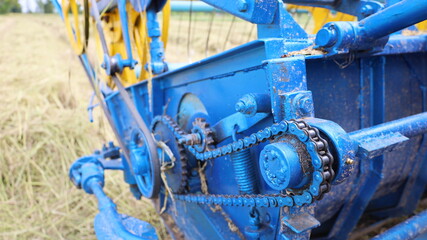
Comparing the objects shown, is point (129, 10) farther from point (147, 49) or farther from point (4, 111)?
point (4, 111)

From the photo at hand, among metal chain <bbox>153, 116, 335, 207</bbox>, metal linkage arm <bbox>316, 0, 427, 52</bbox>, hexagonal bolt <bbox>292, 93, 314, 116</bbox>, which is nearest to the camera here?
metal chain <bbox>153, 116, 335, 207</bbox>

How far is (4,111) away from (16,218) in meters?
1.69

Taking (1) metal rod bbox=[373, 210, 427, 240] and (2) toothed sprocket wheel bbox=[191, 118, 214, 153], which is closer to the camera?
(1) metal rod bbox=[373, 210, 427, 240]

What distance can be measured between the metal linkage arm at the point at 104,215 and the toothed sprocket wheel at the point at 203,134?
1.97ft

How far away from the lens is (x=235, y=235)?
6.24ft

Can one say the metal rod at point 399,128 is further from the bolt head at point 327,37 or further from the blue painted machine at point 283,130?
the bolt head at point 327,37

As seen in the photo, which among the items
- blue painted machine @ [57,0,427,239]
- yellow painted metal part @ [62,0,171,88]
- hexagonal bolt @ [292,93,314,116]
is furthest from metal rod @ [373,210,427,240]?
yellow painted metal part @ [62,0,171,88]

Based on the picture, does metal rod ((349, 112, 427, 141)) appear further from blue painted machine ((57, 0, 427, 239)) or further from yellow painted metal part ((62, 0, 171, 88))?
yellow painted metal part ((62, 0, 171, 88))

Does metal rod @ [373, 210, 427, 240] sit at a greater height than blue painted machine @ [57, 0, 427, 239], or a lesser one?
lesser

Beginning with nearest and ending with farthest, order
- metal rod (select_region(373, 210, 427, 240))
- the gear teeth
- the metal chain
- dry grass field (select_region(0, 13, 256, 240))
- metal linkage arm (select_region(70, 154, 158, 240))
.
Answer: the metal chain, metal rod (select_region(373, 210, 427, 240)), the gear teeth, metal linkage arm (select_region(70, 154, 158, 240)), dry grass field (select_region(0, 13, 256, 240))

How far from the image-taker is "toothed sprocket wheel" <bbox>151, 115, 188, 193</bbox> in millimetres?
2008

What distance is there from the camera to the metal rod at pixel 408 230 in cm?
166

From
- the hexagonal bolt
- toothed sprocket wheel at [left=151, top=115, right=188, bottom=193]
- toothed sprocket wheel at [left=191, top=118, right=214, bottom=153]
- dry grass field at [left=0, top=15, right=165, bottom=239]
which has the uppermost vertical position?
the hexagonal bolt

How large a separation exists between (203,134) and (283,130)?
655 mm
